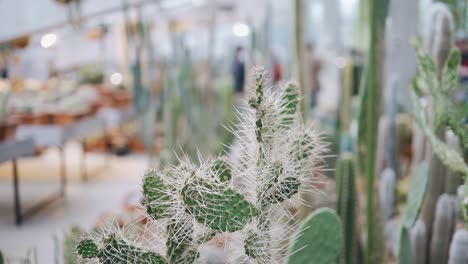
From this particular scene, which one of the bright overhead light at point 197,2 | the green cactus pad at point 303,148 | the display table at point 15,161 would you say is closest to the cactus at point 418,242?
the green cactus pad at point 303,148

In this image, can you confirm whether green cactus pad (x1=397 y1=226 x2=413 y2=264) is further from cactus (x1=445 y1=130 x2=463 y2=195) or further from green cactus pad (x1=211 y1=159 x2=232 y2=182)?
green cactus pad (x1=211 y1=159 x2=232 y2=182)

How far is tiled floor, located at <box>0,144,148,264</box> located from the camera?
3623mm

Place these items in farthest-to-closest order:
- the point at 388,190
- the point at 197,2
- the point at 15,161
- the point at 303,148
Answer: the point at 197,2 → the point at 15,161 → the point at 388,190 → the point at 303,148

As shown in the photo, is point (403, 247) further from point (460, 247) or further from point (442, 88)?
point (442, 88)

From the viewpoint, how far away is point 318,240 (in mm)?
1038

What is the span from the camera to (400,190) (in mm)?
2629

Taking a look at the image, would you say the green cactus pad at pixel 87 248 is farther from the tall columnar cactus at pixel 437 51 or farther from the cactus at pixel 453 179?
the cactus at pixel 453 179

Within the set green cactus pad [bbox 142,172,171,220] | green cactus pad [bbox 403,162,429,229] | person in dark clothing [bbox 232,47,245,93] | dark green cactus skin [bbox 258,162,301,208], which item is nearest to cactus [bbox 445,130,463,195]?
green cactus pad [bbox 403,162,429,229]

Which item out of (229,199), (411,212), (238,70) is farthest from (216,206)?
(238,70)

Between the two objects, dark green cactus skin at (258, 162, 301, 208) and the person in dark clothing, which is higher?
dark green cactus skin at (258, 162, 301, 208)

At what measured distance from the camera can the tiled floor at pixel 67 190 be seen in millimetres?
3623

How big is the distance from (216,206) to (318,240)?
35 centimetres

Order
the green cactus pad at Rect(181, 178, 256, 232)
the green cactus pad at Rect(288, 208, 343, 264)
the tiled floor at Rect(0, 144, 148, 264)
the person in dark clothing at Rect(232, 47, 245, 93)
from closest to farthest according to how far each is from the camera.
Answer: the green cactus pad at Rect(181, 178, 256, 232)
the green cactus pad at Rect(288, 208, 343, 264)
the tiled floor at Rect(0, 144, 148, 264)
the person in dark clothing at Rect(232, 47, 245, 93)

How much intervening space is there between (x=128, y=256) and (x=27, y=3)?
7.36 feet
